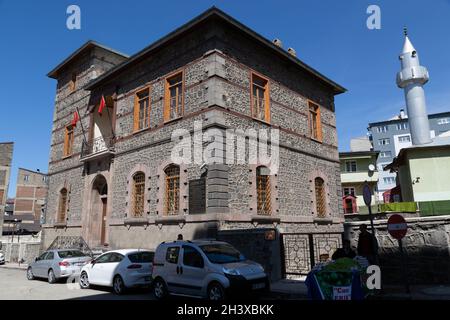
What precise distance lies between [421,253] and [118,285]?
879 centimetres

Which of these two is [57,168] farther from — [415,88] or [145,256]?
[415,88]

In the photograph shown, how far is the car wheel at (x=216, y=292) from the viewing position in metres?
8.11

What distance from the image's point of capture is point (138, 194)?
A: 17281 mm

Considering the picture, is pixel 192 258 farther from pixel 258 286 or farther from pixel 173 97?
pixel 173 97

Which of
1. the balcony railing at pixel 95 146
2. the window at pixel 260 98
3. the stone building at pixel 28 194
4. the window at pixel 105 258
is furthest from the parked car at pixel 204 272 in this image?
the stone building at pixel 28 194

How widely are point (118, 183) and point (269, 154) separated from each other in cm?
813

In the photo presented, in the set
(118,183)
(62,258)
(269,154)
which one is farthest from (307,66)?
(62,258)

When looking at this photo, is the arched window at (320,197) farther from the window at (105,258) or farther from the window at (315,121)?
the window at (105,258)

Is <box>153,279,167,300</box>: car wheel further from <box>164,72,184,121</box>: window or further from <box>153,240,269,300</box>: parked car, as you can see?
<box>164,72,184,121</box>: window

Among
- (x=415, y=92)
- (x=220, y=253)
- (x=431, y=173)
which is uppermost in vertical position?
(x=415, y=92)

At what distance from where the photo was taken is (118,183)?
1839cm

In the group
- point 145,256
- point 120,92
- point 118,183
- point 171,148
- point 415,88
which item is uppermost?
point 415,88

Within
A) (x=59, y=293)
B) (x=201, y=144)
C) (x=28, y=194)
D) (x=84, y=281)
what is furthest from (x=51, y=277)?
(x=28, y=194)

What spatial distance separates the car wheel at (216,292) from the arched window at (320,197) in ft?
39.0
